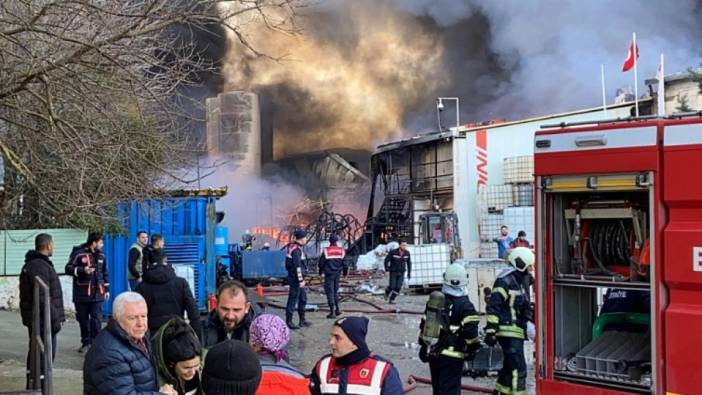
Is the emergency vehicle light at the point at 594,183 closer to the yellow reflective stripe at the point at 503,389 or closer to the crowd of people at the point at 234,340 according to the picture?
the crowd of people at the point at 234,340

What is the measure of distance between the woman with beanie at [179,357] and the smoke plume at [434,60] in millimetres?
28176

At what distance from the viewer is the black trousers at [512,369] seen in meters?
5.60

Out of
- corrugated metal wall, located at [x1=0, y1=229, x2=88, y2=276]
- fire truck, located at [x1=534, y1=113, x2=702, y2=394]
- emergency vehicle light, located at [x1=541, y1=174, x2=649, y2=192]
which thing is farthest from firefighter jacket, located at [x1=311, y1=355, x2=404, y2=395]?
corrugated metal wall, located at [x1=0, y1=229, x2=88, y2=276]

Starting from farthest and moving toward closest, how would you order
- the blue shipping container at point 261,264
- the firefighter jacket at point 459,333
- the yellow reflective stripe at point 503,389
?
the blue shipping container at point 261,264 → the yellow reflective stripe at point 503,389 → the firefighter jacket at point 459,333

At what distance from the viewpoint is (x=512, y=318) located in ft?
18.7

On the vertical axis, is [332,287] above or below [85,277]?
below

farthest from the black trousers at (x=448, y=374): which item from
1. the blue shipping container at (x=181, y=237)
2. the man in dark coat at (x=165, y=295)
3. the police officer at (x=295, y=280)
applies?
the blue shipping container at (x=181, y=237)

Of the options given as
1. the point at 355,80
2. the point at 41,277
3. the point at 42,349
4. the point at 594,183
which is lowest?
the point at 42,349

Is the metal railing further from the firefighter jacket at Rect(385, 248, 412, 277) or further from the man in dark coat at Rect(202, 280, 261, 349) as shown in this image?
the firefighter jacket at Rect(385, 248, 412, 277)

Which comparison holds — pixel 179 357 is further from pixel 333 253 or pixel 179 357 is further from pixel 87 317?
pixel 333 253

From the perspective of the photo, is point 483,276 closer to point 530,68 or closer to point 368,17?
point 530,68

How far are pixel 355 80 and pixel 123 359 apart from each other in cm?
3366

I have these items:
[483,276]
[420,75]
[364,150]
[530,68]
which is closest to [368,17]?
[420,75]

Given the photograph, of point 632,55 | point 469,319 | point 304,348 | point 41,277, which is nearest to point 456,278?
point 469,319
